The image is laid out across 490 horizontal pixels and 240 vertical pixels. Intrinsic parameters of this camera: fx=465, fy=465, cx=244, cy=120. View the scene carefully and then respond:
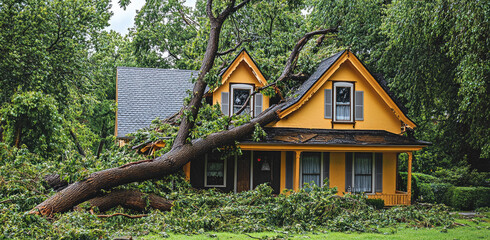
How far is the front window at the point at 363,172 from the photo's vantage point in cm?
1856

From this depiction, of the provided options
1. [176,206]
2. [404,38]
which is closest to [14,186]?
[176,206]

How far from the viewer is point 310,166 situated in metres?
18.5

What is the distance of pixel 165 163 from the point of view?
11.9 meters

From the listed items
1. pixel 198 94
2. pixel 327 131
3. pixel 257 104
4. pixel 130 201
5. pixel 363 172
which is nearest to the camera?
pixel 130 201

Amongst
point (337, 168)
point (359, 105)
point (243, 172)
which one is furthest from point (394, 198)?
point (243, 172)

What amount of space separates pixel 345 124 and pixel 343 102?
0.88 meters

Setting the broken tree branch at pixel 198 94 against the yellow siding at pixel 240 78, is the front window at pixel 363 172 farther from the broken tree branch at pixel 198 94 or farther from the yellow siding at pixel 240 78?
the broken tree branch at pixel 198 94

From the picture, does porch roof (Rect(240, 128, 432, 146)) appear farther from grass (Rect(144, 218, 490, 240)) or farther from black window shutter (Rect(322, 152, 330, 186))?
grass (Rect(144, 218, 490, 240))

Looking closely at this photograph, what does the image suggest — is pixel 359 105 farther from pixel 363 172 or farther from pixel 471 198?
pixel 471 198

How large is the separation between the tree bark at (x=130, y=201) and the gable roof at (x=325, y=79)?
725 cm

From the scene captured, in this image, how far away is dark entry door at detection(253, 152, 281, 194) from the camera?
18.5 metres

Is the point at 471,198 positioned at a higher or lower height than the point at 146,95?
lower

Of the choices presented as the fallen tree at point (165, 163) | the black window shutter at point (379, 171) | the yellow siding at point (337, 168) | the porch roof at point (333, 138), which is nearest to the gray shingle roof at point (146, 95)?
the porch roof at point (333, 138)

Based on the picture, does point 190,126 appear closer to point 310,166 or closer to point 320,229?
point 320,229
